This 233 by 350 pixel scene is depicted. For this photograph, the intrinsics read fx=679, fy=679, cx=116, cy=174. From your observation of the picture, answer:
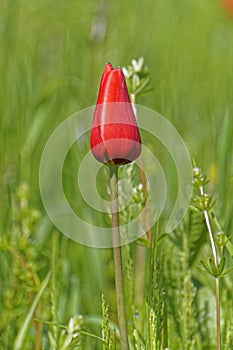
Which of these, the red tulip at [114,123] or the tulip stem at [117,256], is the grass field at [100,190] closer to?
the tulip stem at [117,256]

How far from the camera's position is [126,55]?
245 centimetres

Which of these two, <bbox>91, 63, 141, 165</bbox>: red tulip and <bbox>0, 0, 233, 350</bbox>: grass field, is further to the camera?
<bbox>0, 0, 233, 350</bbox>: grass field

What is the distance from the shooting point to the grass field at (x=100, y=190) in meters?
1.19

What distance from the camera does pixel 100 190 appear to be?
1.70 meters

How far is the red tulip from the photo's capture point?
906 millimetres

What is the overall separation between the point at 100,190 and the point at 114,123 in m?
0.80

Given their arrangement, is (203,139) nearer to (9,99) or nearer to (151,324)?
(9,99)

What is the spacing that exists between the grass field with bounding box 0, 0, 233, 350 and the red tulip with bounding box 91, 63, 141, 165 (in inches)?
7.2

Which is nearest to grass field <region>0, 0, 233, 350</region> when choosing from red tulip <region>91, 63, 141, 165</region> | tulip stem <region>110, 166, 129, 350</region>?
tulip stem <region>110, 166, 129, 350</region>

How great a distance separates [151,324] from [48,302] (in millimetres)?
462

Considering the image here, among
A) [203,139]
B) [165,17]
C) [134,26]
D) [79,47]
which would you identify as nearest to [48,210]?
[203,139]

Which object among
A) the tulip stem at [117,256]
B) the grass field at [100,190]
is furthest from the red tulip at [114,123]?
the grass field at [100,190]

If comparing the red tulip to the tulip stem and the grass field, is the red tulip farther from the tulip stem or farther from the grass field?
the grass field

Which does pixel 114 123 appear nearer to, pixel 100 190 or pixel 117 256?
pixel 117 256
